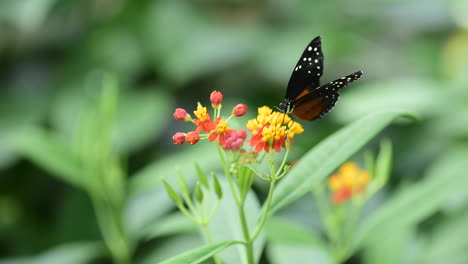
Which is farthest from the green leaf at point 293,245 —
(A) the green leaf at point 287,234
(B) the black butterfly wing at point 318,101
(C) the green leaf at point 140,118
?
(C) the green leaf at point 140,118

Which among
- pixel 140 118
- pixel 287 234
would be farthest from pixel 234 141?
pixel 140 118

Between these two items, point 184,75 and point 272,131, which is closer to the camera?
→ point 272,131

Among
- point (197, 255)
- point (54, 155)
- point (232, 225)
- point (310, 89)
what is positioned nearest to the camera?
point (197, 255)

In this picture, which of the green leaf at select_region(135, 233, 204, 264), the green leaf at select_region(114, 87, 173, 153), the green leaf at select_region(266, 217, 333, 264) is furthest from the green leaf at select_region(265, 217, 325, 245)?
the green leaf at select_region(114, 87, 173, 153)

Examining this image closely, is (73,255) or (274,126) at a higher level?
(274,126)

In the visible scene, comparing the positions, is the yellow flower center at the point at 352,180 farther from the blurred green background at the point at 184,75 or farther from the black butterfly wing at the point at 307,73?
the blurred green background at the point at 184,75

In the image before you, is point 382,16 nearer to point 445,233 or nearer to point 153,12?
point 153,12

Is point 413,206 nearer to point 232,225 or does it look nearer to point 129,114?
point 232,225
